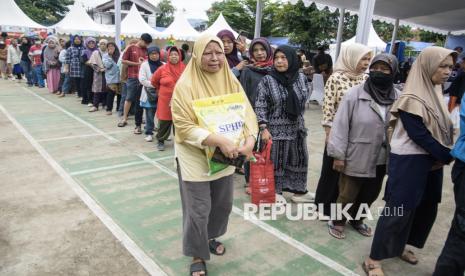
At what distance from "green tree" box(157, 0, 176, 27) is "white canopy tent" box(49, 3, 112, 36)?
3693 centimetres

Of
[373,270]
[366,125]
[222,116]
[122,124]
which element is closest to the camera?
[222,116]

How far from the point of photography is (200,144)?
7.27 feet

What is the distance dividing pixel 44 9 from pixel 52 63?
34056 mm

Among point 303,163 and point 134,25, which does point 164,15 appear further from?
point 303,163

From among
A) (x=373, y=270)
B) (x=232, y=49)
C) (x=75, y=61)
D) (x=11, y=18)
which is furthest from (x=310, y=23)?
(x=373, y=270)

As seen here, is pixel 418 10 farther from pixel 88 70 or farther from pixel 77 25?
pixel 77 25

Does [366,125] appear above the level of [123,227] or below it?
above

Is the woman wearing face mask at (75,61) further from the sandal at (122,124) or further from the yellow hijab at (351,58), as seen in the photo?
the yellow hijab at (351,58)

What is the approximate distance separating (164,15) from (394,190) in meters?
59.5

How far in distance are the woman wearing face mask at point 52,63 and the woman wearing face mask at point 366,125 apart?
960 centimetres

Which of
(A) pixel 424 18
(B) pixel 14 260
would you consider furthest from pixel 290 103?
(A) pixel 424 18

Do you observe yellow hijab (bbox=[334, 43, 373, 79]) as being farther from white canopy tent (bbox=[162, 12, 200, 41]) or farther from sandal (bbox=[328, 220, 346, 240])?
white canopy tent (bbox=[162, 12, 200, 41])

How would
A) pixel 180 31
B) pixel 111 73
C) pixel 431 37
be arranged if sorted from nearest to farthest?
pixel 111 73 → pixel 180 31 → pixel 431 37

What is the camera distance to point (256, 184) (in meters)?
3.54
